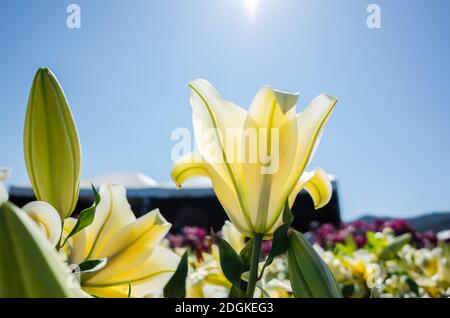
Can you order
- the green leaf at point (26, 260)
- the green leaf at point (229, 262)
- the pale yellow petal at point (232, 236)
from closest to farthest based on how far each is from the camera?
the green leaf at point (26, 260) → the green leaf at point (229, 262) → the pale yellow petal at point (232, 236)

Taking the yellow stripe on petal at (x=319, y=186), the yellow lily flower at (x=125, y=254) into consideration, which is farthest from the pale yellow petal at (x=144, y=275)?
the yellow stripe on petal at (x=319, y=186)

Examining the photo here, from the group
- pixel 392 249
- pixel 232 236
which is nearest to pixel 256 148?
pixel 232 236

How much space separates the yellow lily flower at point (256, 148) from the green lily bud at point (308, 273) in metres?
0.04

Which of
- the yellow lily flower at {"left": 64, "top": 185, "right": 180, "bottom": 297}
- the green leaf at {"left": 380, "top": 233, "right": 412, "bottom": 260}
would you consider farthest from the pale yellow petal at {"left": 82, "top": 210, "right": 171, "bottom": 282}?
the green leaf at {"left": 380, "top": 233, "right": 412, "bottom": 260}

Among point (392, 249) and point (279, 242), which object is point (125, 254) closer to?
point (279, 242)

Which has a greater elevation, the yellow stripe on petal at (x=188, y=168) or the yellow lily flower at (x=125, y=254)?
the yellow stripe on petal at (x=188, y=168)

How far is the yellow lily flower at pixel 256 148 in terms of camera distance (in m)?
0.26

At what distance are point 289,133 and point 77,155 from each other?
0.13 meters

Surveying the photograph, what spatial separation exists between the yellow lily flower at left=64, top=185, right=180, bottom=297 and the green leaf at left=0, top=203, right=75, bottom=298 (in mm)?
149

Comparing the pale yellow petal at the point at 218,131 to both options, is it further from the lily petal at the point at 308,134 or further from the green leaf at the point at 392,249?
the green leaf at the point at 392,249

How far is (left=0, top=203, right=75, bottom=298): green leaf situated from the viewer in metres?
0.14

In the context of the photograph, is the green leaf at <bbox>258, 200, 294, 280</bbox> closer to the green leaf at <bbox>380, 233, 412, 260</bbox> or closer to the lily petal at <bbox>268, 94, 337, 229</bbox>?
the lily petal at <bbox>268, 94, 337, 229</bbox>

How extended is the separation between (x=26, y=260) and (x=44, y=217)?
93mm
